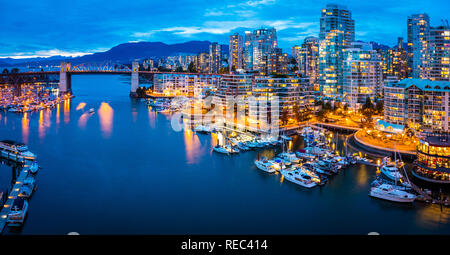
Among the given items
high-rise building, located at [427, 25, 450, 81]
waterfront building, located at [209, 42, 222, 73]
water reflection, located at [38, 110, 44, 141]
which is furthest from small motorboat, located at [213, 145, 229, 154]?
waterfront building, located at [209, 42, 222, 73]

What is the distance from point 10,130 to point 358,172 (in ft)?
35.7

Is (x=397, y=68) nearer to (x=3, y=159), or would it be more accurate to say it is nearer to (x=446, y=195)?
(x=446, y=195)

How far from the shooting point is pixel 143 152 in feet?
30.4

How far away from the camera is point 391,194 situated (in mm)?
5629

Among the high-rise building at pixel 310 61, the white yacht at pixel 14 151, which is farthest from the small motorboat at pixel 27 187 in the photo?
the high-rise building at pixel 310 61

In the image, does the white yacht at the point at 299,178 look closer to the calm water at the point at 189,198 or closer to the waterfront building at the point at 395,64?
the calm water at the point at 189,198

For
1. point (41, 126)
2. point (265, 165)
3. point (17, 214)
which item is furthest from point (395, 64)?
point (17, 214)

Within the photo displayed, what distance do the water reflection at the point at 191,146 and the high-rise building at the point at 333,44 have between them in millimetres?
8331

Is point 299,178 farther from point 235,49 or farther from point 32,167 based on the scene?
point 235,49

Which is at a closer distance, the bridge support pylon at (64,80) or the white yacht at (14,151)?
the white yacht at (14,151)

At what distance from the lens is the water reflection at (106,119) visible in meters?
12.2

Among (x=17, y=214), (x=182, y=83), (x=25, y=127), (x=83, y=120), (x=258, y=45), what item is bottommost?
(x=17, y=214)

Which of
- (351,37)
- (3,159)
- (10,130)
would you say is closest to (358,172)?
(3,159)

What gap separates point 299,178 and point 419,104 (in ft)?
16.5
